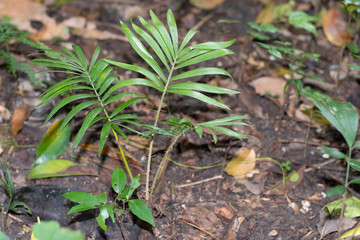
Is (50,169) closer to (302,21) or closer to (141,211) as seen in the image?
(141,211)

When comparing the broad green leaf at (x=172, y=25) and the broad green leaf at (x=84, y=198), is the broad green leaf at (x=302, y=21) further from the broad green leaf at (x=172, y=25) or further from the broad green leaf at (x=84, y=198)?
the broad green leaf at (x=84, y=198)

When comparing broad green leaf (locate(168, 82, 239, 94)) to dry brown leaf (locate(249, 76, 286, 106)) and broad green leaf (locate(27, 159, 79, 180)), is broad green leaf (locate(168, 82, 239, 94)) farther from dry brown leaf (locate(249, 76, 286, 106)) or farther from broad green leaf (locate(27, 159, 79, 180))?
dry brown leaf (locate(249, 76, 286, 106))

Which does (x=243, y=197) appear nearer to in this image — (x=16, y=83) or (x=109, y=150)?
(x=109, y=150)

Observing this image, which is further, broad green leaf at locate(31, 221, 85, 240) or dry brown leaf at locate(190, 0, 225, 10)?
dry brown leaf at locate(190, 0, 225, 10)

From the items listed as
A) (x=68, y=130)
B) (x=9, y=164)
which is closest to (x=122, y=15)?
(x=68, y=130)

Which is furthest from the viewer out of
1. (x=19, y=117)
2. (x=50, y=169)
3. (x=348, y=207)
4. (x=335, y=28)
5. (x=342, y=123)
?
(x=335, y=28)

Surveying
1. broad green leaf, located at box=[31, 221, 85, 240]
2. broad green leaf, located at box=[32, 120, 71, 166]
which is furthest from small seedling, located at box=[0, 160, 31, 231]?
broad green leaf, located at box=[31, 221, 85, 240]

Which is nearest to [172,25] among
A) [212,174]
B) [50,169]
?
[212,174]
